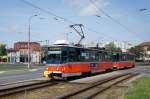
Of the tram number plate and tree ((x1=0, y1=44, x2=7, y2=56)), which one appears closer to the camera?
the tram number plate

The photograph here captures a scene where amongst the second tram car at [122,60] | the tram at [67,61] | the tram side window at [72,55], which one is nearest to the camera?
the tram at [67,61]

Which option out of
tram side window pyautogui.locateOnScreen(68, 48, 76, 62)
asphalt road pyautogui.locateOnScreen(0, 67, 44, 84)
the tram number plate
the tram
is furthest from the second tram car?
tram side window pyautogui.locateOnScreen(68, 48, 76, 62)

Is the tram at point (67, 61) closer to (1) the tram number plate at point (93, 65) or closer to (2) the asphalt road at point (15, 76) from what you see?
(1) the tram number plate at point (93, 65)

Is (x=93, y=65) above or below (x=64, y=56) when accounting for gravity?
below

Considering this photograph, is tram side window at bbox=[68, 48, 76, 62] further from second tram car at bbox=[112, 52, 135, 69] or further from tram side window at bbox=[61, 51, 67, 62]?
second tram car at bbox=[112, 52, 135, 69]

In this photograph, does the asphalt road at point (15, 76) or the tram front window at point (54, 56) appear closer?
the tram front window at point (54, 56)

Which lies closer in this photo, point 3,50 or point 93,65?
point 93,65

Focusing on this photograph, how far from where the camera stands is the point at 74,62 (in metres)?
27.5

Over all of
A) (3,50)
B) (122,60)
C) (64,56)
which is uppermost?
(3,50)

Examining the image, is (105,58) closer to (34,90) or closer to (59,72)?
(59,72)

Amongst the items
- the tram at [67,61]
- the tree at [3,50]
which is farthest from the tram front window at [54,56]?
the tree at [3,50]

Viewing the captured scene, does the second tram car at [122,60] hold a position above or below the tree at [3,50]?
below

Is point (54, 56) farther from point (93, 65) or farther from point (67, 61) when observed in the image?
point (93, 65)

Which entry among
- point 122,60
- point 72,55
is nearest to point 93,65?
point 72,55
